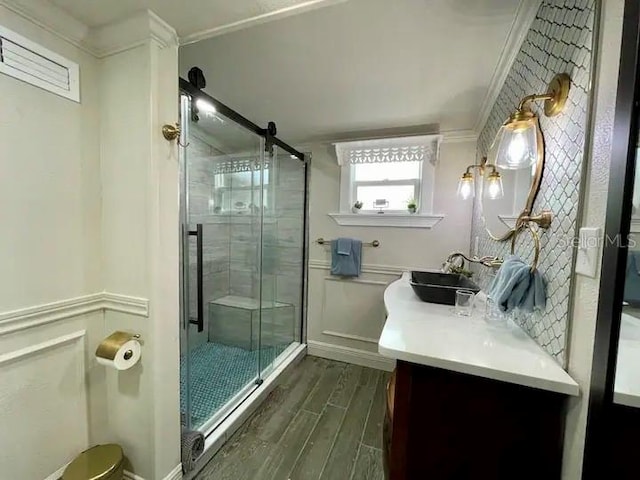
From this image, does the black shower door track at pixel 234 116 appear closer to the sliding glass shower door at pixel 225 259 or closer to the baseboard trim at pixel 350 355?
the sliding glass shower door at pixel 225 259

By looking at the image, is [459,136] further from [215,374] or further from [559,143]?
[215,374]

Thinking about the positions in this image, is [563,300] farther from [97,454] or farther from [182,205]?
[97,454]

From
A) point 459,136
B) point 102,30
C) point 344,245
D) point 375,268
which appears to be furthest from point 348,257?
point 102,30

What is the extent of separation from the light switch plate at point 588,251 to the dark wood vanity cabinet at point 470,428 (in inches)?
15.1

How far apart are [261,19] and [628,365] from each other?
153cm

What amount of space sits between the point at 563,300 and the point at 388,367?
6.54 feet

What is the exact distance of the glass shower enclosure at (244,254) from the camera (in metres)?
2.21

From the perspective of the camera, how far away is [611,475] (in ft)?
2.04

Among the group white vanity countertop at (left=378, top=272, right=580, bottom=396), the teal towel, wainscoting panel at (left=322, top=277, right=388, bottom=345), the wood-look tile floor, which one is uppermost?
the teal towel

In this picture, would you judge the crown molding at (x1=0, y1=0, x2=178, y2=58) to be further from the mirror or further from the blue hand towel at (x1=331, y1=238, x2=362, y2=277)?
the blue hand towel at (x1=331, y1=238, x2=362, y2=277)

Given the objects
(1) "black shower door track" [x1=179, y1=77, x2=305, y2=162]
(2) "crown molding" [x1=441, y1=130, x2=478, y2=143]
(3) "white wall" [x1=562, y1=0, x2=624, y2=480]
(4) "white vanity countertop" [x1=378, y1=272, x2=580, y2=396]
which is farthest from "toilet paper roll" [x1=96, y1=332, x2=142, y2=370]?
(2) "crown molding" [x1=441, y1=130, x2=478, y2=143]

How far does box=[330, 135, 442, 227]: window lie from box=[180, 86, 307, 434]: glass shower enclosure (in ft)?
1.60

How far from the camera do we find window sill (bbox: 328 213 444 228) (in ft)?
7.82

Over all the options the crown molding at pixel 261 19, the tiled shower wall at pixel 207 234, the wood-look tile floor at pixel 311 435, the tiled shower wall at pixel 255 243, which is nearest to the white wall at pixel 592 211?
the crown molding at pixel 261 19
